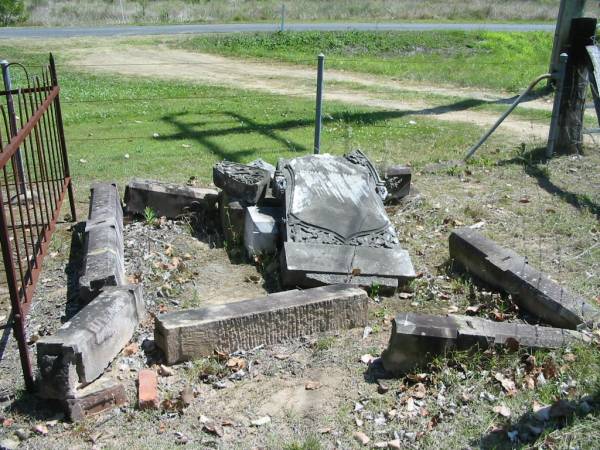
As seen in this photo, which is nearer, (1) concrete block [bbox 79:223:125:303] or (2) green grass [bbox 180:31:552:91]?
(1) concrete block [bbox 79:223:125:303]

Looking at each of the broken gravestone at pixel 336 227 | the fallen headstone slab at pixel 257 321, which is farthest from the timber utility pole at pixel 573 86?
the fallen headstone slab at pixel 257 321

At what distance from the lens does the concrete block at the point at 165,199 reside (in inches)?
261

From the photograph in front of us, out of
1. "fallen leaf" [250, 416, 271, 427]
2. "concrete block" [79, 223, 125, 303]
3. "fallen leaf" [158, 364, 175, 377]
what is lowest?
"fallen leaf" [250, 416, 271, 427]

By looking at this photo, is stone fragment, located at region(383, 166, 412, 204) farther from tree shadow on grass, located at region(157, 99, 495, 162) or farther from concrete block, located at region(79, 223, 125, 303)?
concrete block, located at region(79, 223, 125, 303)

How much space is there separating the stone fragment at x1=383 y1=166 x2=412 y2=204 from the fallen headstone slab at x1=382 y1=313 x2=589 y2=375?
333 centimetres

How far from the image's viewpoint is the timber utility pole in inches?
330

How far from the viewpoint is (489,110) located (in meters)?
12.7

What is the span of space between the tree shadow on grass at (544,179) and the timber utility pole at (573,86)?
0.25 m

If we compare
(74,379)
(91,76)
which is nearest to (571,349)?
(74,379)

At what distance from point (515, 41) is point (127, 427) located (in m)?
21.9

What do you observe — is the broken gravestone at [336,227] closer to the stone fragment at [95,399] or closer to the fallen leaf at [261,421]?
the fallen leaf at [261,421]

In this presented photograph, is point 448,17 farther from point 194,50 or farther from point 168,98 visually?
point 168,98

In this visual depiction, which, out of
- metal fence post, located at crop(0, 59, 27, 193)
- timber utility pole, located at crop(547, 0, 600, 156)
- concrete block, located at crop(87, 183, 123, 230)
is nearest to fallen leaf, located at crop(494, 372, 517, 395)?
concrete block, located at crop(87, 183, 123, 230)

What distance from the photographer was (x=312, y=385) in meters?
4.12
